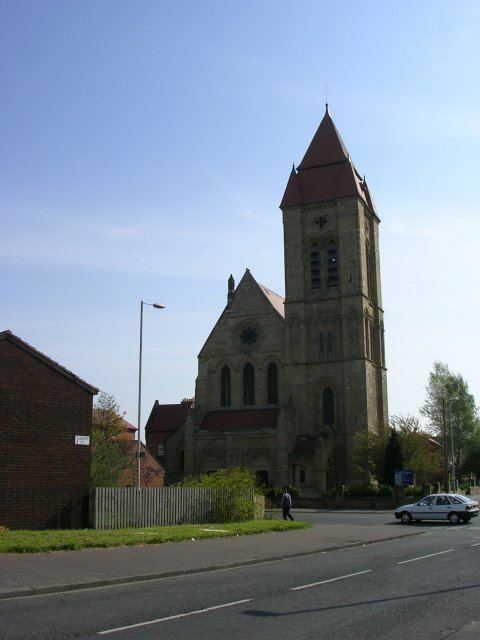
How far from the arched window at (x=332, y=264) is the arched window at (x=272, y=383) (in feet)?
27.6

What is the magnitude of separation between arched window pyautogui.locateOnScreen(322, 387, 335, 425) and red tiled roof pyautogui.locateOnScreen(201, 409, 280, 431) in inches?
151

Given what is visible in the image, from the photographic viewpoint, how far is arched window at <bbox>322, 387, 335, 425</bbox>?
182ft

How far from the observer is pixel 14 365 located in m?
22.4

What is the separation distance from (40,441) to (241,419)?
1395 inches

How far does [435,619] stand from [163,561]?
7.79 m

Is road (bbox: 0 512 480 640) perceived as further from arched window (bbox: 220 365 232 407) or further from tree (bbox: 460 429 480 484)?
tree (bbox: 460 429 480 484)

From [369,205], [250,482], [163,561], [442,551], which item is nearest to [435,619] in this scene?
[163,561]

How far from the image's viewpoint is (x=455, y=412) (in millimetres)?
75875

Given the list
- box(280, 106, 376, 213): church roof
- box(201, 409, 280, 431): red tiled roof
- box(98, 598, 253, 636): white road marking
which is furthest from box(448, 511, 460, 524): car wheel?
box(280, 106, 376, 213): church roof

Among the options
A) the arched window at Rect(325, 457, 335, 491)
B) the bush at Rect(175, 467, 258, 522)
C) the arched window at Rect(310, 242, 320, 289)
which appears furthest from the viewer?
the arched window at Rect(310, 242, 320, 289)

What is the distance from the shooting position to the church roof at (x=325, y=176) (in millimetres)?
59531

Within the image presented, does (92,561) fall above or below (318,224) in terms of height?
below

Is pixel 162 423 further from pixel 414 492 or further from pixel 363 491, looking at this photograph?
pixel 414 492

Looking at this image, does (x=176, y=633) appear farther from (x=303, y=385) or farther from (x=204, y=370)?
(x=204, y=370)
